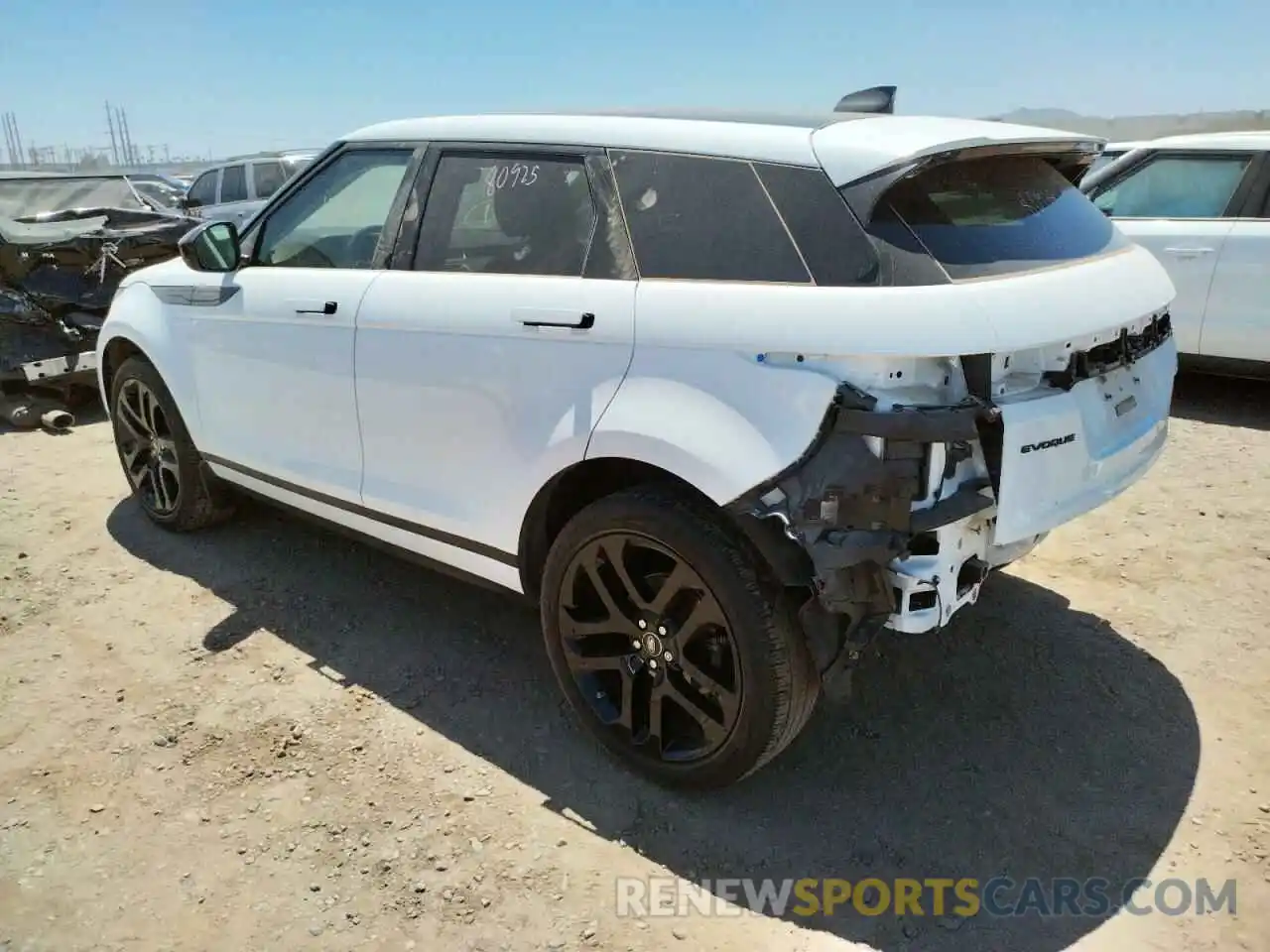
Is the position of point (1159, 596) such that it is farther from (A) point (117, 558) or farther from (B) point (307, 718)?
(A) point (117, 558)

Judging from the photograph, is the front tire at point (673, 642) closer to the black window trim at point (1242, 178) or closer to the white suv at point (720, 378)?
the white suv at point (720, 378)

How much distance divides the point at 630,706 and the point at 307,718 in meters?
1.18

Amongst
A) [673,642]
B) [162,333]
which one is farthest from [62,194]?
[673,642]

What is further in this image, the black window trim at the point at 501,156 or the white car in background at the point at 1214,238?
the white car in background at the point at 1214,238

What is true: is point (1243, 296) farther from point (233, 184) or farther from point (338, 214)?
point (233, 184)

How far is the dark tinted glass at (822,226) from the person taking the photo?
7.56 ft

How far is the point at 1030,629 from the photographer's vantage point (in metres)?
3.62

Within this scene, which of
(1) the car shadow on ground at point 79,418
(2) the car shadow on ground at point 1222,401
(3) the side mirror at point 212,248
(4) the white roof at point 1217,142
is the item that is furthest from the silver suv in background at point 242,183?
(2) the car shadow on ground at point 1222,401

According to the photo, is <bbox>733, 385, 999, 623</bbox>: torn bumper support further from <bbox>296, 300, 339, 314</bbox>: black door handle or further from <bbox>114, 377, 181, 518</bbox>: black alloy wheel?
<bbox>114, 377, 181, 518</bbox>: black alloy wheel

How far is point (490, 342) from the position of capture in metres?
2.85

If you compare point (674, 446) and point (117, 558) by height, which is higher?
point (674, 446)

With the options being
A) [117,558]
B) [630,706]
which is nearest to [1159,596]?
[630,706]

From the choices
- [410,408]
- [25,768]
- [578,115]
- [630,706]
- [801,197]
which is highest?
[578,115]

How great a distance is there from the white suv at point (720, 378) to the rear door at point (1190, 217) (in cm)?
386
